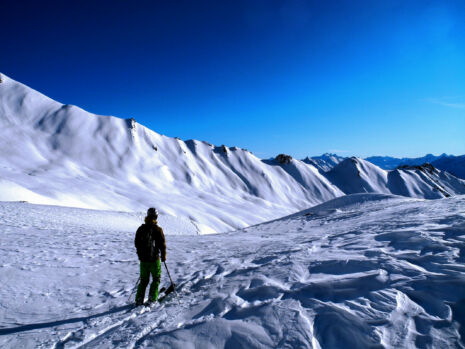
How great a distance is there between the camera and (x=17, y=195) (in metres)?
21.6

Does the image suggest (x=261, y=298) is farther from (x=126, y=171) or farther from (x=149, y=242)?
(x=126, y=171)

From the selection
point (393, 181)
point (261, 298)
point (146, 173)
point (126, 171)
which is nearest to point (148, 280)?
point (261, 298)

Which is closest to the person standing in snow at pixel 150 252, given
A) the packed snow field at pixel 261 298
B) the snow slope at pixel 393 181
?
the packed snow field at pixel 261 298

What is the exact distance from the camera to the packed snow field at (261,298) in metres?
3.62

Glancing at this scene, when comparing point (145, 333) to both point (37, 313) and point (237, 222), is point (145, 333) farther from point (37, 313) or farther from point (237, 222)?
point (237, 222)

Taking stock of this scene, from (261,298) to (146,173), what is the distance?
7246 centimetres

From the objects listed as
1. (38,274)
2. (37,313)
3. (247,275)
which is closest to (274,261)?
(247,275)

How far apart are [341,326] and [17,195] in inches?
1062

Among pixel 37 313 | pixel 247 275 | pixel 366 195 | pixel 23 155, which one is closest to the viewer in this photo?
pixel 37 313

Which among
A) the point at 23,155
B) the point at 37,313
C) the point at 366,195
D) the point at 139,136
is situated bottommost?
the point at 37,313

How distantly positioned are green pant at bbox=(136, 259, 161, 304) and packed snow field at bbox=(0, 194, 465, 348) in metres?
0.34

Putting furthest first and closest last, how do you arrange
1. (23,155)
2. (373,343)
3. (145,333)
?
(23,155)
(145,333)
(373,343)

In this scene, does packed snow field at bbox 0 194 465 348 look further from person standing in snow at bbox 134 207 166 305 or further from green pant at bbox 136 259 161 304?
person standing in snow at bbox 134 207 166 305

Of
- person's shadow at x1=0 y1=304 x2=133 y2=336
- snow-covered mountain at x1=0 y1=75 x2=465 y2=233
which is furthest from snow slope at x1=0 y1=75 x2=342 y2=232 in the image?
person's shadow at x1=0 y1=304 x2=133 y2=336
